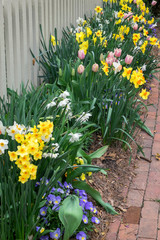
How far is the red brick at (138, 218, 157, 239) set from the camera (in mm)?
2545

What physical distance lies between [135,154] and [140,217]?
919 millimetres

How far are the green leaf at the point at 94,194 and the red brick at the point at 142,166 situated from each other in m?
0.69

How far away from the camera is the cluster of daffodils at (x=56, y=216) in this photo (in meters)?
2.22

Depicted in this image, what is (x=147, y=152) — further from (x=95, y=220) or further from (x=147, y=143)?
(x=95, y=220)

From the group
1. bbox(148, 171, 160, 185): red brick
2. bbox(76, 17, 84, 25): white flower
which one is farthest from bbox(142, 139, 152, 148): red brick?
bbox(76, 17, 84, 25): white flower

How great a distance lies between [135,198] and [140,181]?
0.86 feet

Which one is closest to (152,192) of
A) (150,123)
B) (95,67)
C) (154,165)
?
(154,165)

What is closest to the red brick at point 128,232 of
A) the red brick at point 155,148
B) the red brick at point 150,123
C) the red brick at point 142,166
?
the red brick at point 142,166

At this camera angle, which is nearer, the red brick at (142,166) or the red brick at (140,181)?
the red brick at (140,181)

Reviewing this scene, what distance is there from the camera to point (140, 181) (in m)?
3.18

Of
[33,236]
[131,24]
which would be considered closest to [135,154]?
[33,236]

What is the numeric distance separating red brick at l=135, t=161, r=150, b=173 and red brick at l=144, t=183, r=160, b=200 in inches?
8.8

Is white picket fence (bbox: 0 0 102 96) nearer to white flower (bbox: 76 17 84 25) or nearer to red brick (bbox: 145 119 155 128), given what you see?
white flower (bbox: 76 17 84 25)

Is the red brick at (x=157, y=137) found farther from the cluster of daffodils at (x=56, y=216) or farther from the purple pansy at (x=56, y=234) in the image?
the purple pansy at (x=56, y=234)
